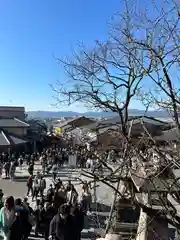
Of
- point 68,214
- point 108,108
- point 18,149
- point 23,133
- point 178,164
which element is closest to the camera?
point 178,164

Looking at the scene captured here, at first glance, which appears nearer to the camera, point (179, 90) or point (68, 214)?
point (179, 90)

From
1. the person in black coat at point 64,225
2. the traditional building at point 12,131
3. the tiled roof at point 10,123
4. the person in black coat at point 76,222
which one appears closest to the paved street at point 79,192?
the person in black coat at point 76,222

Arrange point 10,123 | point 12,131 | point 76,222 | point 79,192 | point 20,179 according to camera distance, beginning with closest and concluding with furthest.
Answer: point 76,222 → point 79,192 → point 20,179 → point 12,131 → point 10,123

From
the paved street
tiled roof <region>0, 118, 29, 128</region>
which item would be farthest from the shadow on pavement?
tiled roof <region>0, 118, 29, 128</region>

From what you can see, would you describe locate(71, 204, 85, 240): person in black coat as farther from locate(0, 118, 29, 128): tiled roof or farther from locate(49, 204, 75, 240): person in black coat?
locate(0, 118, 29, 128): tiled roof

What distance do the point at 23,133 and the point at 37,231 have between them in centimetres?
3810

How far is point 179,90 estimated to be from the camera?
4723 mm

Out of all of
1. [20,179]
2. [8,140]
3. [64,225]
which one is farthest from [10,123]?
[64,225]

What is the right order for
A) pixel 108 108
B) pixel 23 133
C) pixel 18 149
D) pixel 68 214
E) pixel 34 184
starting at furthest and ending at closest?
pixel 23 133, pixel 18 149, pixel 34 184, pixel 108 108, pixel 68 214

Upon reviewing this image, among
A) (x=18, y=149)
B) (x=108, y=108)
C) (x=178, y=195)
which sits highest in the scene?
(x=108, y=108)

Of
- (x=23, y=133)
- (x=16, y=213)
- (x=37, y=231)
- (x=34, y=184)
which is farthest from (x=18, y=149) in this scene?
(x=16, y=213)

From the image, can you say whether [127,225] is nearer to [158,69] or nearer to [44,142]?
[158,69]

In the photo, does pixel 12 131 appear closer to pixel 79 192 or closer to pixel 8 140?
pixel 8 140

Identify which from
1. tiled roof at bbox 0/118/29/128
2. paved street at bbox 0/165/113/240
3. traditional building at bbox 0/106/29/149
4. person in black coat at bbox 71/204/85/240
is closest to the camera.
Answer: person in black coat at bbox 71/204/85/240
